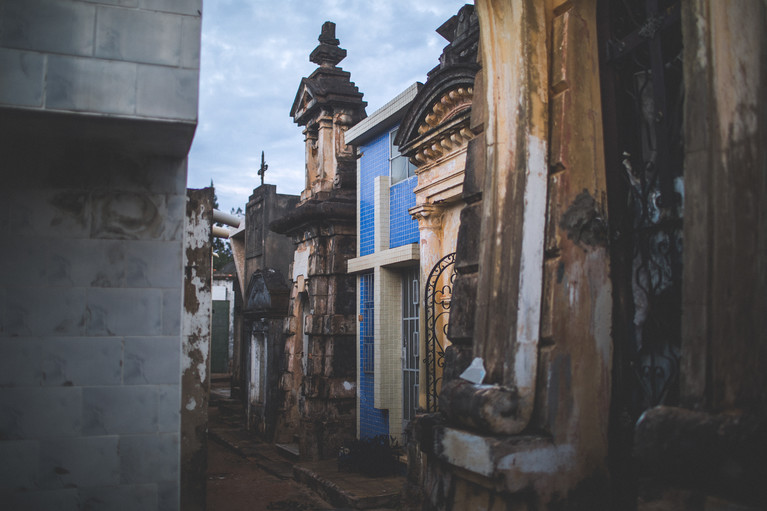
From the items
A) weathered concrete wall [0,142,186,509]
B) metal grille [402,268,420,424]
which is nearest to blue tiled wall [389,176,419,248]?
metal grille [402,268,420,424]

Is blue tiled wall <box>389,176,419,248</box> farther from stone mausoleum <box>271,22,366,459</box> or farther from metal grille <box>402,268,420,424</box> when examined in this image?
stone mausoleum <box>271,22,366,459</box>

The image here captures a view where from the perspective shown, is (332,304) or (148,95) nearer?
(148,95)

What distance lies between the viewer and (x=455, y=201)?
25.6ft

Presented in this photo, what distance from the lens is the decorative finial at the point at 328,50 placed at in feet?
41.0

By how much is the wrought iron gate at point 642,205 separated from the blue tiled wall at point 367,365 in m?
7.53

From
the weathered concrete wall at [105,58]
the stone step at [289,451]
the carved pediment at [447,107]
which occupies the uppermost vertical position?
the carved pediment at [447,107]

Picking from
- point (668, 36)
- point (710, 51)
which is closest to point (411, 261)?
point (668, 36)

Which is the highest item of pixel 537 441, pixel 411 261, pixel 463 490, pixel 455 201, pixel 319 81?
pixel 319 81

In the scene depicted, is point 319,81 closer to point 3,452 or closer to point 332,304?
point 332,304

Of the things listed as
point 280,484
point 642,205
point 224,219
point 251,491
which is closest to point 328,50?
point 224,219

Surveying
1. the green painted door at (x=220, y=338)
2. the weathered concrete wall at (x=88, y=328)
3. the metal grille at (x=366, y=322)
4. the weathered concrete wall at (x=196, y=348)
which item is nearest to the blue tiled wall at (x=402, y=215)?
the metal grille at (x=366, y=322)

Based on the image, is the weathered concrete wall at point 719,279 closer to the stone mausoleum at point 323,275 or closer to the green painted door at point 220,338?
the stone mausoleum at point 323,275

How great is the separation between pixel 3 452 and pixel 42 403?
298 mm

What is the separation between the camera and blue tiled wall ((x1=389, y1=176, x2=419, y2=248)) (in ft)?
31.1
